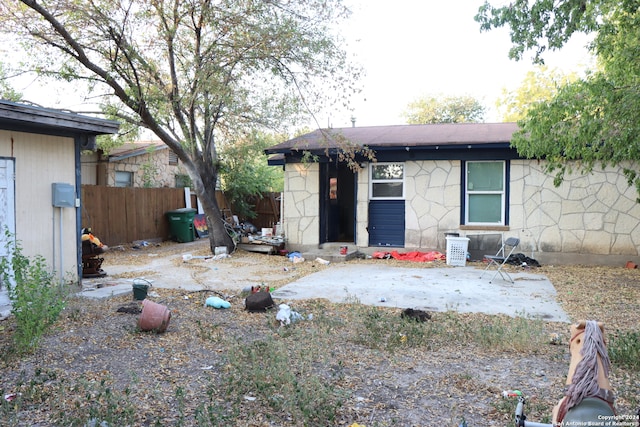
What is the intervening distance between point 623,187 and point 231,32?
8.90m

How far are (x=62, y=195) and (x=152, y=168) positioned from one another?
11.8m

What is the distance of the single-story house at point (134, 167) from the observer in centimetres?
1747

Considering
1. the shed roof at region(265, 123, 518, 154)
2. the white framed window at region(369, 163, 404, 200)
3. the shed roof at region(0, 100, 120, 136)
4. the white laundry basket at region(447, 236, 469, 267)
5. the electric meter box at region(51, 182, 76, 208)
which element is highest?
the shed roof at region(265, 123, 518, 154)

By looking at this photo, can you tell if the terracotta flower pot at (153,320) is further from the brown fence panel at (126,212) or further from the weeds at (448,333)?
the brown fence panel at (126,212)

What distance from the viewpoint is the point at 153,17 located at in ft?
32.7

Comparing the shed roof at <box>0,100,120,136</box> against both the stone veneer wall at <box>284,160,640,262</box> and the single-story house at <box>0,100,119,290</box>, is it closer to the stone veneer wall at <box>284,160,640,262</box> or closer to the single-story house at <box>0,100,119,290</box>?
the single-story house at <box>0,100,119,290</box>

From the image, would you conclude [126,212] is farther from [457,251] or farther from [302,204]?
[457,251]

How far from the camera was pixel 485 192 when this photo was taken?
1198 cm

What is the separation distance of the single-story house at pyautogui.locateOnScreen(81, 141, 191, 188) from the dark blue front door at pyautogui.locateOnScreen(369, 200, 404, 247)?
862 cm

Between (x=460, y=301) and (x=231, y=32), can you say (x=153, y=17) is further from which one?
(x=460, y=301)

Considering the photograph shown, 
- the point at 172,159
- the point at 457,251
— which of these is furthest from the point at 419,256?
the point at 172,159

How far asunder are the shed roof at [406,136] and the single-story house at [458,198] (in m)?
0.03

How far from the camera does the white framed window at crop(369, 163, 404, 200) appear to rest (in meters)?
12.7

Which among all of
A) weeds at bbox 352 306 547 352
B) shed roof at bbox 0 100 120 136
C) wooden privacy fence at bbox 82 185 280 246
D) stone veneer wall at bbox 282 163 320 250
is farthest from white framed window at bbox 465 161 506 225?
wooden privacy fence at bbox 82 185 280 246
